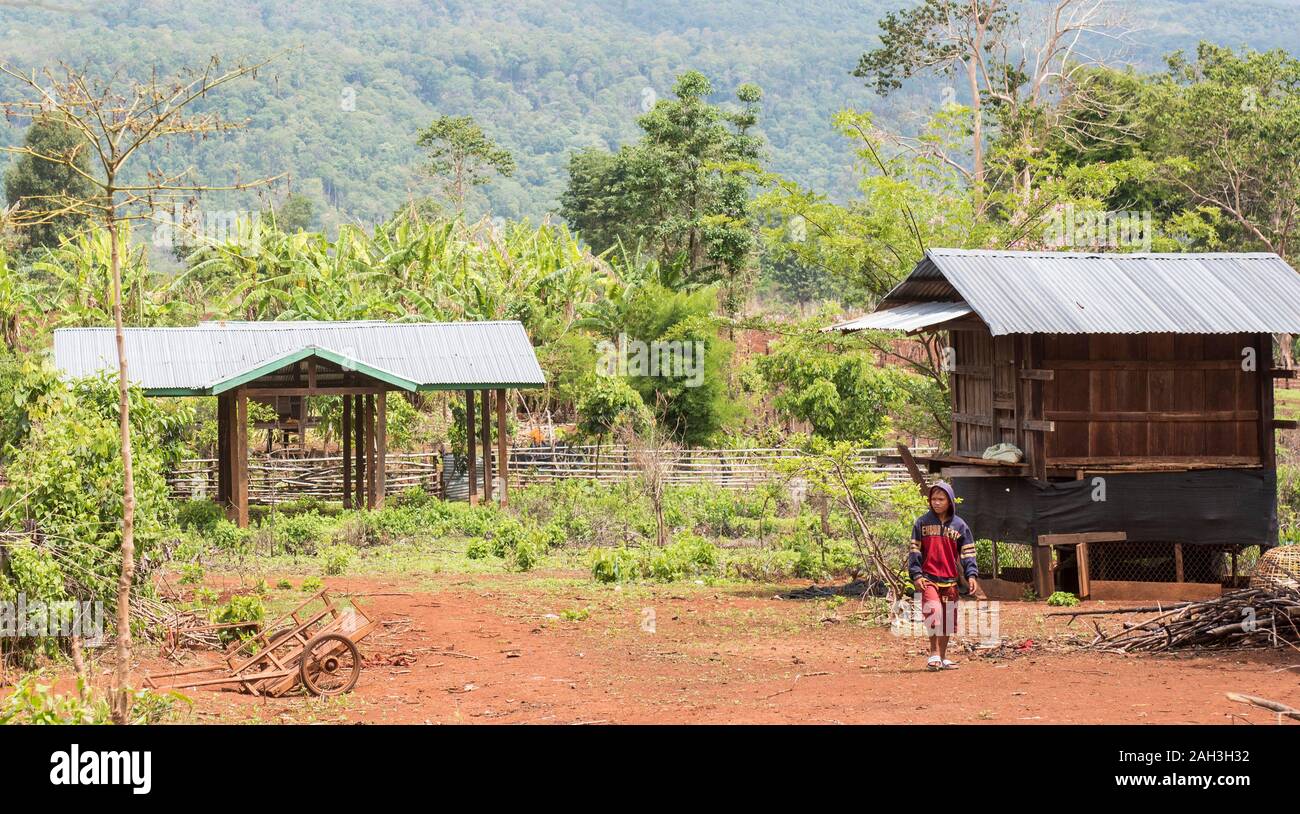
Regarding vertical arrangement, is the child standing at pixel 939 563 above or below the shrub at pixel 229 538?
above

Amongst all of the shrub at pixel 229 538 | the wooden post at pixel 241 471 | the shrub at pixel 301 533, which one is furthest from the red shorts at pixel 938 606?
the wooden post at pixel 241 471

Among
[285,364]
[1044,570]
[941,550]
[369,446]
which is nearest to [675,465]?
[369,446]

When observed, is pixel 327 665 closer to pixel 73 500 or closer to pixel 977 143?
pixel 73 500

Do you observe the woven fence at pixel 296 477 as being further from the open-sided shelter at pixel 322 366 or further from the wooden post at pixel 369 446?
the wooden post at pixel 369 446

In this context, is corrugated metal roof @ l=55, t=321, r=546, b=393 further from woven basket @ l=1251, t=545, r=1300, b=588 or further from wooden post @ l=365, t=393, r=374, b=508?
woven basket @ l=1251, t=545, r=1300, b=588

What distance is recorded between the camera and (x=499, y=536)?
67.5 ft

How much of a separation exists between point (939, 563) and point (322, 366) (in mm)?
15870

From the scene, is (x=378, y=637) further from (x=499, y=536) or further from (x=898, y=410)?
(x=898, y=410)

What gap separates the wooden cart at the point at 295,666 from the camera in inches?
398

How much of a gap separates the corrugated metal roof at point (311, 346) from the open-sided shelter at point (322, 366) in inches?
0.8

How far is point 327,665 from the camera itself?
1031 cm

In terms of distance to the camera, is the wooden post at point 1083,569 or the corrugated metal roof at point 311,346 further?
the corrugated metal roof at point 311,346

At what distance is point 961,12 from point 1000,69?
1.98 metres

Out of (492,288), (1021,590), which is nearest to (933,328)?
(1021,590)
